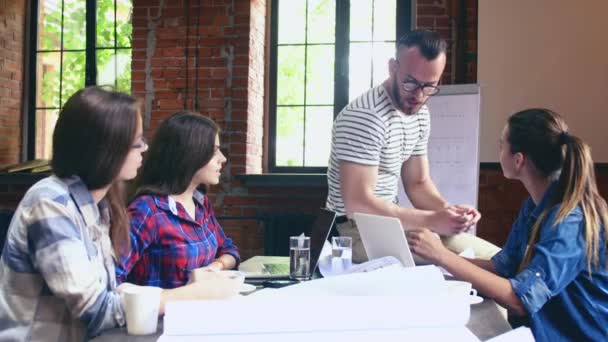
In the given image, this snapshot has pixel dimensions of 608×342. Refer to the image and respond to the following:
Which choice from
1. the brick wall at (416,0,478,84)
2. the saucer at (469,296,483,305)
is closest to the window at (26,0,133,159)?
the brick wall at (416,0,478,84)

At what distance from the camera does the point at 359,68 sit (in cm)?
395

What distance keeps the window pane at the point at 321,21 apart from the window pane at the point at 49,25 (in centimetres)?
194

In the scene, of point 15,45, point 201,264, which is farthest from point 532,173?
point 15,45

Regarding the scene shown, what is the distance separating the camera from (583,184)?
1426mm

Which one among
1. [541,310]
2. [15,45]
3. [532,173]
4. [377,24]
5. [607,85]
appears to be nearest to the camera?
[541,310]

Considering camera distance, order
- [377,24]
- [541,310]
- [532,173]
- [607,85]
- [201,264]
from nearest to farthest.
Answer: [541,310] → [532,173] → [201,264] → [607,85] → [377,24]

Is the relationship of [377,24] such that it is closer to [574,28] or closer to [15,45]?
[574,28]

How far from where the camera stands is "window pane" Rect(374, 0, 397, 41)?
3922mm

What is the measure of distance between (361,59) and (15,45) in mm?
2551

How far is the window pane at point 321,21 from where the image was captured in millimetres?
3979

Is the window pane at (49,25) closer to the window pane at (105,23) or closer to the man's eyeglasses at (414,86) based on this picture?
the window pane at (105,23)

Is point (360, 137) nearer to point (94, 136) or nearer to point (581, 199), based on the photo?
point (581, 199)

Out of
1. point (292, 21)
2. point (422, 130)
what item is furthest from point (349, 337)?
point (292, 21)

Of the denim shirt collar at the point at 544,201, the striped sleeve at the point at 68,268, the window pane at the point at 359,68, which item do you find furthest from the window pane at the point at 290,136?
the striped sleeve at the point at 68,268
